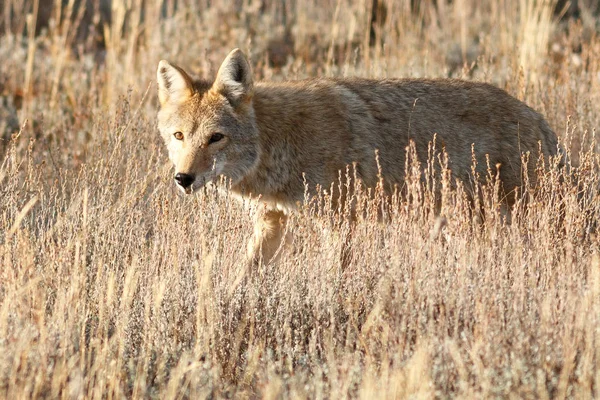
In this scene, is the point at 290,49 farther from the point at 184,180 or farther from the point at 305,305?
the point at 305,305

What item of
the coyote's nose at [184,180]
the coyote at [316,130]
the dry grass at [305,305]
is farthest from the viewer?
the coyote at [316,130]

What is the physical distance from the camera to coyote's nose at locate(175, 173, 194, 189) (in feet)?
17.7

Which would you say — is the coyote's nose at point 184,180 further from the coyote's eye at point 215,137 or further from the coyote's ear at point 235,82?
the coyote's ear at point 235,82

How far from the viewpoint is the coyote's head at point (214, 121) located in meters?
5.70

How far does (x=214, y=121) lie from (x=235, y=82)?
0.35 m

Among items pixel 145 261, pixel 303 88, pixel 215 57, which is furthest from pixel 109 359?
pixel 215 57

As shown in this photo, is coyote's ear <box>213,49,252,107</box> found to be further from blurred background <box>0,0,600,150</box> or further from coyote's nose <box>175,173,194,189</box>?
blurred background <box>0,0,600,150</box>

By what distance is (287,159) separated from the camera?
595 cm

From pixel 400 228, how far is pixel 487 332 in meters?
1.17

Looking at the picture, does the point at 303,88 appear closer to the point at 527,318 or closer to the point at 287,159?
the point at 287,159

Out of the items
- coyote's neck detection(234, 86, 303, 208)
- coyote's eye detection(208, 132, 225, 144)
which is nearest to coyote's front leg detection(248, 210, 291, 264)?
coyote's neck detection(234, 86, 303, 208)

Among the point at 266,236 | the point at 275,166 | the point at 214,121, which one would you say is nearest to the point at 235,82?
the point at 214,121

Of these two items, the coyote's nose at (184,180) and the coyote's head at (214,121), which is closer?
the coyote's nose at (184,180)

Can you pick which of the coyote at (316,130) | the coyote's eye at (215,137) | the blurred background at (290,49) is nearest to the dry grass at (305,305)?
the coyote at (316,130)
